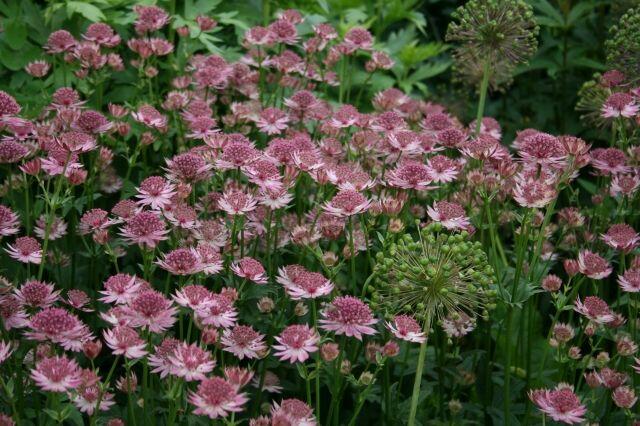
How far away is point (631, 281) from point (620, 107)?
543mm

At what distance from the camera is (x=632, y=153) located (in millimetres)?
2396

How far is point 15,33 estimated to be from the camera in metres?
2.81

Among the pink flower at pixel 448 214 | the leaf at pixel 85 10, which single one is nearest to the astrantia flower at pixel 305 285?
the pink flower at pixel 448 214

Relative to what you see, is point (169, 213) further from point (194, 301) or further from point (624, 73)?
point (624, 73)

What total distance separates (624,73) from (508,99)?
1503 millimetres

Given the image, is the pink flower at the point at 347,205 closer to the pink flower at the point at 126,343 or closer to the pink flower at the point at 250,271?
the pink flower at the point at 250,271

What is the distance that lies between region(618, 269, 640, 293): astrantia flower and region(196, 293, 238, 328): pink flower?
0.96 meters

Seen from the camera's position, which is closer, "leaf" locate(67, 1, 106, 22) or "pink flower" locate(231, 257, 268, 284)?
"pink flower" locate(231, 257, 268, 284)

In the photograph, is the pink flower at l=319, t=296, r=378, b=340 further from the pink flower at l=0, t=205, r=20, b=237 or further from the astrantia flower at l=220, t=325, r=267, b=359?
the pink flower at l=0, t=205, r=20, b=237

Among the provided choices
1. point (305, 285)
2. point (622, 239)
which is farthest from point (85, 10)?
point (622, 239)

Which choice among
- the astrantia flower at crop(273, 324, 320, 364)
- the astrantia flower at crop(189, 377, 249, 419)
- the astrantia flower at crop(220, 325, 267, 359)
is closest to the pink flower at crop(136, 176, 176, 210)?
the astrantia flower at crop(220, 325, 267, 359)

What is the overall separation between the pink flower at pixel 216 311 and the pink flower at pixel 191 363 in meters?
0.10

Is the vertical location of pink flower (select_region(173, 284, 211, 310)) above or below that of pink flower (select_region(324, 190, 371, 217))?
below

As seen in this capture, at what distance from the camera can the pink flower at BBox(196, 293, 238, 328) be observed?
63.6 inches
